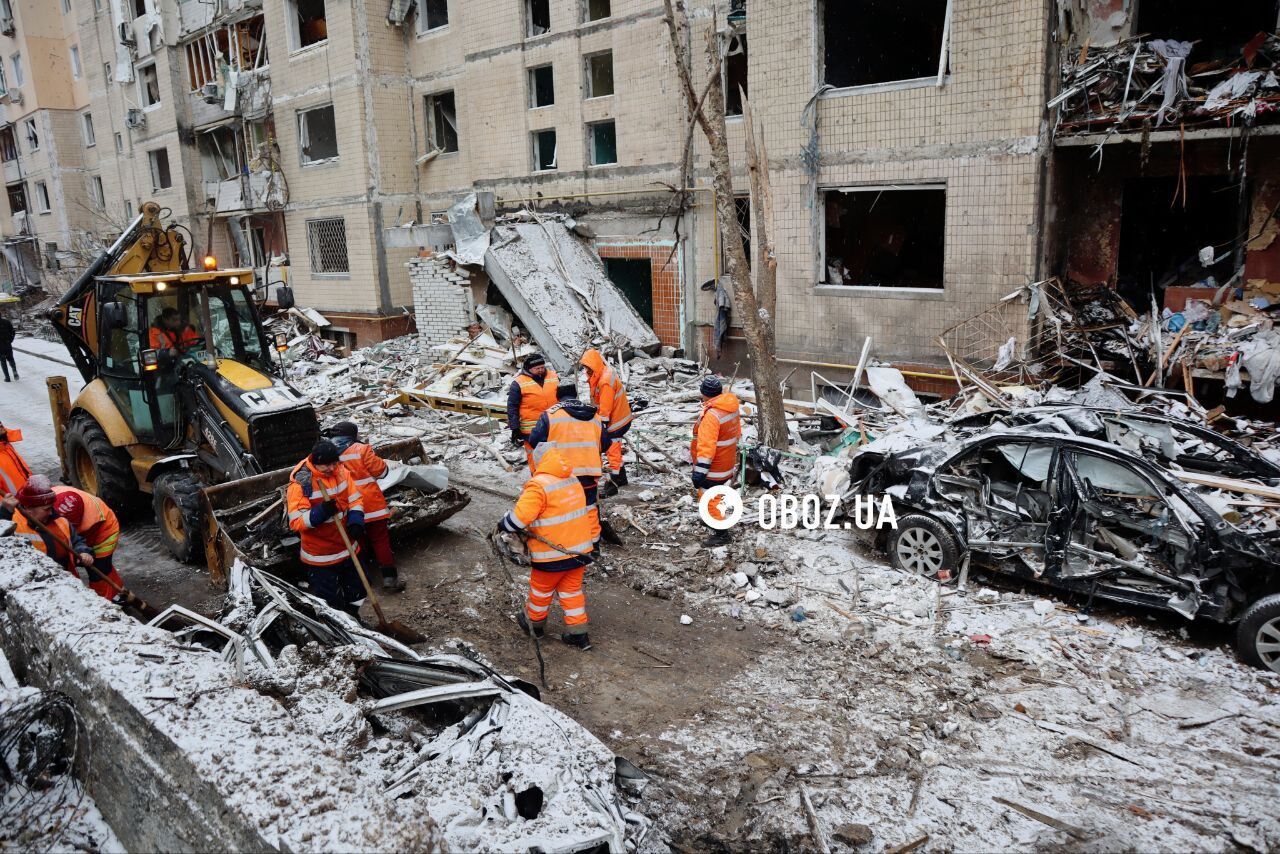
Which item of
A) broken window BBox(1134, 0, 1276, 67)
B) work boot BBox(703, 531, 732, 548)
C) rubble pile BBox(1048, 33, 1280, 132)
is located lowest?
→ work boot BBox(703, 531, 732, 548)

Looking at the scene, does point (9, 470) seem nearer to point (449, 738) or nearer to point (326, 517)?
point (326, 517)

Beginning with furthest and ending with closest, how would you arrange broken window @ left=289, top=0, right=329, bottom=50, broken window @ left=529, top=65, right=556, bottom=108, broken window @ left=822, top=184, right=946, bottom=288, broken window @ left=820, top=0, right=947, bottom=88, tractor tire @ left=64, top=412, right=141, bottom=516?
broken window @ left=289, top=0, right=329, bottom=50 → broken window @ left=529, top=65, right=556, bottom=108 → broken window @ left=822, top=184, right=946, bottom=288 → broken window @ left=820, top=0, right=947, bottom=88 → tractor tire @ left=64, top=412, right=141, bottom=516

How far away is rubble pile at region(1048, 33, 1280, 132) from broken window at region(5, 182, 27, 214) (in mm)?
44748

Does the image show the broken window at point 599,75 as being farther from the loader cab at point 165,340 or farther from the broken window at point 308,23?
the loader cab at point 165,340

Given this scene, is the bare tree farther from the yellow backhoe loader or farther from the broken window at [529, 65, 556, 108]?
the broken window at [529, 65, 556, 108]

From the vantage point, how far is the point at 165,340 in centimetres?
869

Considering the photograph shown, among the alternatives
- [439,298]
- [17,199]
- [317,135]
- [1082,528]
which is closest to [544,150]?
[439,298]

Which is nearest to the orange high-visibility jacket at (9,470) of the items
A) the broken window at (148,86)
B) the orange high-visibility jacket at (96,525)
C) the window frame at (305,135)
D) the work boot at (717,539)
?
the orange high-visibility jacket at (96,525)

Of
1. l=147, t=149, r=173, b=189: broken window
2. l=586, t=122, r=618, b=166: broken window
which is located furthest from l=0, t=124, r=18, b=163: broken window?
l=586, t=122, r=618, b=166: broken window

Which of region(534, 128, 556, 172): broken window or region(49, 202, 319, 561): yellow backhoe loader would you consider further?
region(534, 128, 556, 172): broken window

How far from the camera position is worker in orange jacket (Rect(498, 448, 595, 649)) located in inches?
242

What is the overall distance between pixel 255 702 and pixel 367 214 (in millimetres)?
20082

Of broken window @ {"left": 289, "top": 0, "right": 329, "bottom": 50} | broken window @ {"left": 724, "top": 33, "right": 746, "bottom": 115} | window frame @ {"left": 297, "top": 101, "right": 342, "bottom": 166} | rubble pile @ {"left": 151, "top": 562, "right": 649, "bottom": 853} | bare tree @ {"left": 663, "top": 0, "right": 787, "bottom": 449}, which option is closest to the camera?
rubble pile @ {"left": 151, "top": 562, "right": 649, "bottom": 853}

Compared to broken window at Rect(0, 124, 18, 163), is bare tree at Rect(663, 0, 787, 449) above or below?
below
